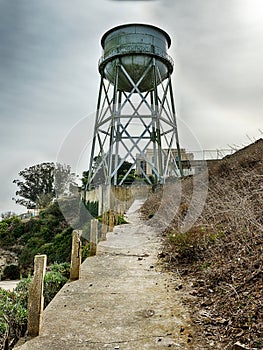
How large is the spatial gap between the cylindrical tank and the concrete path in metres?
14.4

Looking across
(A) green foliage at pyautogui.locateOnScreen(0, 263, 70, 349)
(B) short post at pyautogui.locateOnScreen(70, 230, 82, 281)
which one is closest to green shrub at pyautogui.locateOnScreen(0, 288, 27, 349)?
(A) green foliage at pyautogui.locateOnScreen(0, 263, 70, 349)

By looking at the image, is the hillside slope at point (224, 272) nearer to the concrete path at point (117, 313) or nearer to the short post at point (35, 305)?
the concrete path at point (117, 313)

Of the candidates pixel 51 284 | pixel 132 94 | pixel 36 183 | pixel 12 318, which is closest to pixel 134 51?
pixel 132 94

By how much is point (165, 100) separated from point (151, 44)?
3.19 metres

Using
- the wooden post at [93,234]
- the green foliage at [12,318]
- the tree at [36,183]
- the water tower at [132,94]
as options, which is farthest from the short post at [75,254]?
the tree at [36,183]

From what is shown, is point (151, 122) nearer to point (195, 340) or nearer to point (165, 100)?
point (165, 100)

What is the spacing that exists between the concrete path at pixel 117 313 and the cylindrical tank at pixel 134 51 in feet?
47.4

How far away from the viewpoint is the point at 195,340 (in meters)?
2.54

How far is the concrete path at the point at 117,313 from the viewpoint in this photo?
8.44ft

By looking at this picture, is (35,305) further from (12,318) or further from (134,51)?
(134,51)

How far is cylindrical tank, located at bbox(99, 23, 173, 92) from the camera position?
17203 mm

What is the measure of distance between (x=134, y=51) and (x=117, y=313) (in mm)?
16037

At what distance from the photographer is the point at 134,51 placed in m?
17.0

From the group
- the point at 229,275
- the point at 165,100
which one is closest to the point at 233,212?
the point at 229,275
